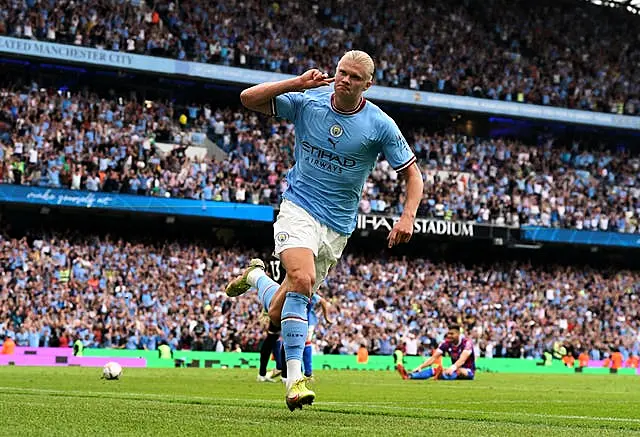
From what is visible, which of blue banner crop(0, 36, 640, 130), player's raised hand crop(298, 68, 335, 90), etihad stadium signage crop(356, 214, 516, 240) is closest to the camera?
player's raised hand crop(298, 68, 335, 90)

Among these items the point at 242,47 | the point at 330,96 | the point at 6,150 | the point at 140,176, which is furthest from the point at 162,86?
the point at 330,96

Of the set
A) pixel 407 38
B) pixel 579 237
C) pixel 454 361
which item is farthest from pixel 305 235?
pixel 407 38

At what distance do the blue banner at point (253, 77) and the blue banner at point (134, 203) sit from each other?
5286mm

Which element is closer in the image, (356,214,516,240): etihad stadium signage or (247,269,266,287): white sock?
(247,269,266,287): white sock

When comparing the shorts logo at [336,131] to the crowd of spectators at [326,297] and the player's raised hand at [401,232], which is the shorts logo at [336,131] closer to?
the player's raised hand at [401,232]

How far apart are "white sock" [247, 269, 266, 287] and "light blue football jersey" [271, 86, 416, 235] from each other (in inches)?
46.5

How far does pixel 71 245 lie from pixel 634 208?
26.3 meters

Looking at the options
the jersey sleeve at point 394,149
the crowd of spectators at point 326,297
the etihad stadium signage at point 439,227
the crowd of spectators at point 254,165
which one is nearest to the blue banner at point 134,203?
the crowd of spectators at point 254,165

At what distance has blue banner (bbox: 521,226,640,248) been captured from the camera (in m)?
44.2

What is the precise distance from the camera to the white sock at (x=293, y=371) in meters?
7.68

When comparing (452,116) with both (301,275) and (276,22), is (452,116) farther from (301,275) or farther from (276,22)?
(301,275)

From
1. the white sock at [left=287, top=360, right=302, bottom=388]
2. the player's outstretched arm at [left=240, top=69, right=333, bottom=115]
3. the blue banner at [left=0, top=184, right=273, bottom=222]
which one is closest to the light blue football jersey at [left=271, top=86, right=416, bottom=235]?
the player's outstretched arm at [left=240, top=69, right=333, bottom=115]

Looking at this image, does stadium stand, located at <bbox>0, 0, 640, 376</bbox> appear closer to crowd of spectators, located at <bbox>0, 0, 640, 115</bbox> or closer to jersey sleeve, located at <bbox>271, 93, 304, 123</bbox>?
crowd of spectators, located at <bbox>0, 0, 640, 115</bbox>

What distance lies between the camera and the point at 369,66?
8.05 metres
